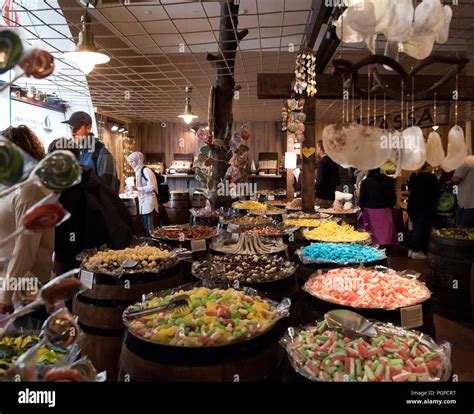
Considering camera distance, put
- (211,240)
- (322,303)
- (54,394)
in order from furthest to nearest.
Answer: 1. (211,240)
2. (322,303)
3. (54,394)

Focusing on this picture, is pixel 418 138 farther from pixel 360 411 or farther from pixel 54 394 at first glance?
pixel 54 394

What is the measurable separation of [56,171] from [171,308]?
97cm

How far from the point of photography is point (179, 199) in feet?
28.9

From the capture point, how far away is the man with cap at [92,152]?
11.0ft

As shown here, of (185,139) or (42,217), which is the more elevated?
(185,139)

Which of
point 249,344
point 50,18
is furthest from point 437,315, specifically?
point 50,18

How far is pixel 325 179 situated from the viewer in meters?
5.81

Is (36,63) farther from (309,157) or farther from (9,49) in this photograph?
(309,157)

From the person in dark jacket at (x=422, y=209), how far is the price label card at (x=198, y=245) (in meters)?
4.68

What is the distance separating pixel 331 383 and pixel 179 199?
7.86 metres

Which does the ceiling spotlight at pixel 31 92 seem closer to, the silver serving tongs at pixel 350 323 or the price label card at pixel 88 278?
the price label card at pixel 88 278

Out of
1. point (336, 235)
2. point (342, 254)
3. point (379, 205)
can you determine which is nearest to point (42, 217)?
point (342, 254)

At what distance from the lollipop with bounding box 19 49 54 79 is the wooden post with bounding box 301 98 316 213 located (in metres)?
4.23
